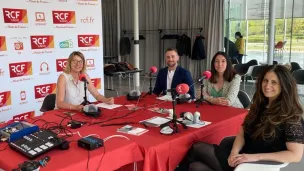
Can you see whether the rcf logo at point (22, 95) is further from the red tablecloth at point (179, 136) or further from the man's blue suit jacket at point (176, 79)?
the red tablecloth at point (179, 136)

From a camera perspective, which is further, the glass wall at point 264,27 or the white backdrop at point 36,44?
the glass wall at point 264,27

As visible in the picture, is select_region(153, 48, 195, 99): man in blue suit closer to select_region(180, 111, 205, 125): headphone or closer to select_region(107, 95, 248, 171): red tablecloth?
select_region(107, 95, 248, 171): red tablecloth

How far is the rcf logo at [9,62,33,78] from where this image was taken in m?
3.90

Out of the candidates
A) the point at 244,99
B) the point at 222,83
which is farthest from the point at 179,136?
the point at 244,99

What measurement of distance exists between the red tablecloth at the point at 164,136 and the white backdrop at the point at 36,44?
1757 mm

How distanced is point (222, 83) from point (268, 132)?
1283 mm

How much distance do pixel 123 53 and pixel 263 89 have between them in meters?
7.65

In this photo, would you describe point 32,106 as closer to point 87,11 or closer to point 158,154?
point 87,11

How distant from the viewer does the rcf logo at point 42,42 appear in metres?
4.11

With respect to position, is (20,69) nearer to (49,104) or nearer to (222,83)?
(49,104)

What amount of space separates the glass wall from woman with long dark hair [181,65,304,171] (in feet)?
18.0

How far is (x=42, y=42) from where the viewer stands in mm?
4191

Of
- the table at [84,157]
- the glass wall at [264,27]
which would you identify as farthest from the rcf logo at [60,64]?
the glass wall at [264,27]

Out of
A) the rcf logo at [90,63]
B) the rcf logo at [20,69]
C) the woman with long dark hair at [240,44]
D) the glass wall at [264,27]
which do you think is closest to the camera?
the rcf logo at [20,69]
